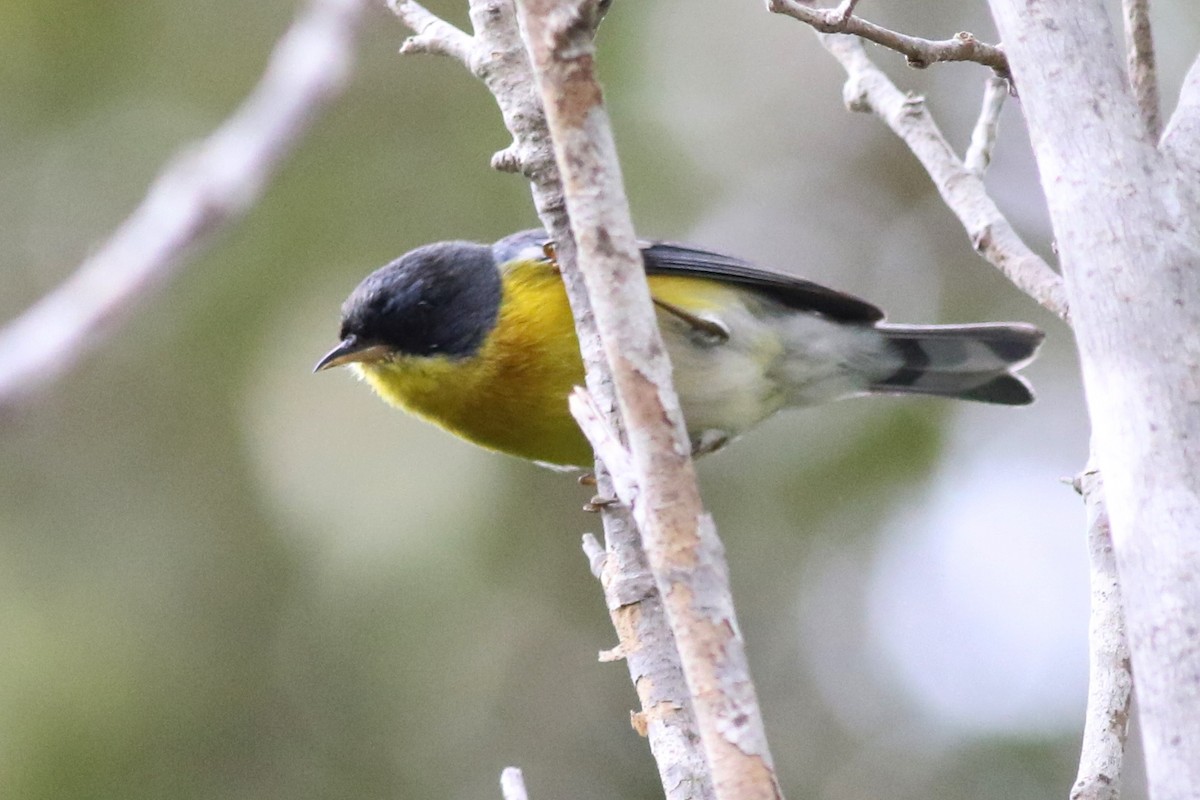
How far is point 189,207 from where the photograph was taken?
5.95ft

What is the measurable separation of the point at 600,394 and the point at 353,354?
211cm

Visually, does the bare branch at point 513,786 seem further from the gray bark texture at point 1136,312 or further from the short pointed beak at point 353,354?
the short pointed beak at point 353,354

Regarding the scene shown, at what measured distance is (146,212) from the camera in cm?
191

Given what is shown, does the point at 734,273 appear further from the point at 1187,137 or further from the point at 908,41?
the point at 1187,137

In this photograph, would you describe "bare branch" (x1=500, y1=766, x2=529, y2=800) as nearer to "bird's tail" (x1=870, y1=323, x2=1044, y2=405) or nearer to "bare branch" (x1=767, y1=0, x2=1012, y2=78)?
"bare branch" (x1=767, y1=0, x2=1012, y2=78)

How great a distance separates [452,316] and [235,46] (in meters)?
3.20

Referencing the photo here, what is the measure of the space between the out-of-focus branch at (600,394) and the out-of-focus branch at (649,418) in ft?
1.14

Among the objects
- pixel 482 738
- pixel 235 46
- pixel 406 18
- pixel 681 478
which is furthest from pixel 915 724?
pixel 681 478

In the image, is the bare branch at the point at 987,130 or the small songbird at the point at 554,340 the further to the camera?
the small songbird at the point at 554,340

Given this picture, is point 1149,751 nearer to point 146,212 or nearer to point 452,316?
point 146,212

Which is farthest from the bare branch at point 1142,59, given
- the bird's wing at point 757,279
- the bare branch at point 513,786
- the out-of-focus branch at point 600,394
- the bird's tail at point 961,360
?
the bird's tail at point 961,360

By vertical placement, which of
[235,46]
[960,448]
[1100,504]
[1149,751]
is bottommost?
[1149,751]

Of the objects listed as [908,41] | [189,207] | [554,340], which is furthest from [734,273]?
[189,207]

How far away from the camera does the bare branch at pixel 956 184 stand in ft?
8.73
